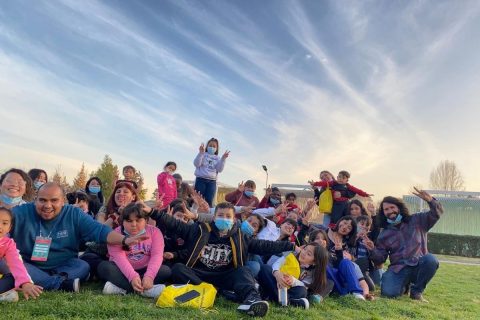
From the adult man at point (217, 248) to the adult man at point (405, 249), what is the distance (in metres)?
2.68

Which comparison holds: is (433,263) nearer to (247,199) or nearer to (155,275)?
(247,199)

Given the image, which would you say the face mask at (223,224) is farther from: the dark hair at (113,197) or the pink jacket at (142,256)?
the dark hair at (113,197)

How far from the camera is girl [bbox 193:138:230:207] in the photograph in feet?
35.1

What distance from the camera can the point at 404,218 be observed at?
7.59m

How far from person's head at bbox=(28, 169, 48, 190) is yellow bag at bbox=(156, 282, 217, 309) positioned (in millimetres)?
4417

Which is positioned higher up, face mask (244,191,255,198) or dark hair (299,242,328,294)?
face mask (244,191,255,198)

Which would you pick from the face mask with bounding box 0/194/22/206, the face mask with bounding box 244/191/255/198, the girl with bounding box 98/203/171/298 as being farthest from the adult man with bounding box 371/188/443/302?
the face mask with bounding box 0/194/22/206

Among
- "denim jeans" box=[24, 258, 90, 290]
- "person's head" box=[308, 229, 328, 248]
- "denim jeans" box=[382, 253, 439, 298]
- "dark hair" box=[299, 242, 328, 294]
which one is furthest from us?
"denim jeans" box=[382, 253, 439, 298]

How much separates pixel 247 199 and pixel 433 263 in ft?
14.3

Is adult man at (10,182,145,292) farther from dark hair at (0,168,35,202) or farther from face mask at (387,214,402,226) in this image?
Answer: face mask at (387,214,402,226)

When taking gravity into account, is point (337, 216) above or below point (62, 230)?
above

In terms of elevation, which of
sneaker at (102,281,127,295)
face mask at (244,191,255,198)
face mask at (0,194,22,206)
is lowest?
sneaker at (102,281,127,295)

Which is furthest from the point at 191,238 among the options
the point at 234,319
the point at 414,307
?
the point at 414,307

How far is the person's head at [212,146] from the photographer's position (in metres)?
10.8
